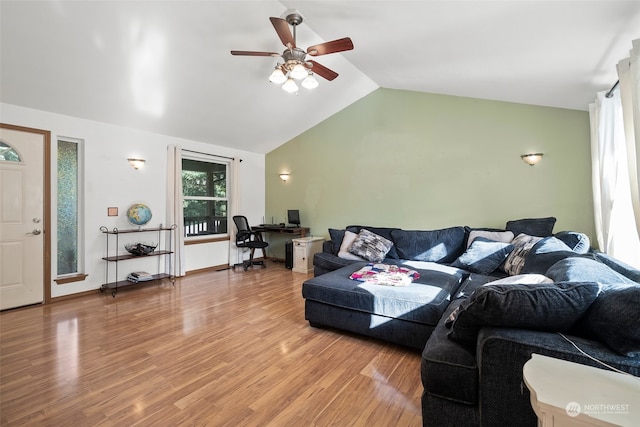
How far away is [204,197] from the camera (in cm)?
561

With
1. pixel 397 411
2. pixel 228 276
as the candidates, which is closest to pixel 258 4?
pixel 397 411

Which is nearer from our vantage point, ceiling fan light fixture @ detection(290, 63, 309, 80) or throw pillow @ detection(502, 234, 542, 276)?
ceiling fan light fixture @ detection(290, 63, 309, 80)

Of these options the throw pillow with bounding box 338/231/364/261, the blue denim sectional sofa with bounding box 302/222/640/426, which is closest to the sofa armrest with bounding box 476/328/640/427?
the blue denim sectional sofa with bounding box 302/222/640/426

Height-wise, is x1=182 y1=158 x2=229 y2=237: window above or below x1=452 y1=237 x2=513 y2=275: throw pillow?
→ above

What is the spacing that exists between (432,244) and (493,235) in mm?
778

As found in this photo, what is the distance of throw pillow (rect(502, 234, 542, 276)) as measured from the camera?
3025 mm

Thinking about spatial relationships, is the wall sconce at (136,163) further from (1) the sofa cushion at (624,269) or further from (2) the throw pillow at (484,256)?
(1) the sofa cushion at (624,269)

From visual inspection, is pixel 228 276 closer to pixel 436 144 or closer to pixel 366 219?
pixel 366 219

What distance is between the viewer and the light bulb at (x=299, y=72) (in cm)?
272

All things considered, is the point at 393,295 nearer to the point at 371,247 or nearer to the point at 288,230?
the point at 371,247

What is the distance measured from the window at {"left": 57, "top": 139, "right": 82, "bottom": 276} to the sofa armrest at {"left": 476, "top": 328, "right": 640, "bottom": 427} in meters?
4.90

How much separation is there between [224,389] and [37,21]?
11.7ft

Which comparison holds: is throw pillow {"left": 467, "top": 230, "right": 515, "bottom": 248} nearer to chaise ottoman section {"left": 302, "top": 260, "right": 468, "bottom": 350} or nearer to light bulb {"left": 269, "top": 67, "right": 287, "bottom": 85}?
chaise ottoman section {"left": 302, "top": 260, "right": 468, "bottom": 350}

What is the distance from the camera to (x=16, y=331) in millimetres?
2814
